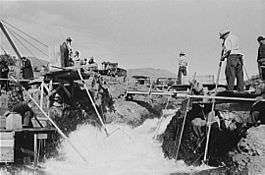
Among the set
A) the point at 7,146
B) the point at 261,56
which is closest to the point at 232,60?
the point at 261,56

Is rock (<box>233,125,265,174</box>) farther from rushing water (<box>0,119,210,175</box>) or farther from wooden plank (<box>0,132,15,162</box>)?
wooden plank (<box>0,132,15,162</box>)

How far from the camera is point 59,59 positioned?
16.4 metres

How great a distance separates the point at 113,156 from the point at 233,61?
903cm

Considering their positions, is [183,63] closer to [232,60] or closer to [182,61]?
[182,61]

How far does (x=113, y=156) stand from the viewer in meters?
18.3

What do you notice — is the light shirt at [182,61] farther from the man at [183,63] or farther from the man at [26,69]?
the man at [26,69]

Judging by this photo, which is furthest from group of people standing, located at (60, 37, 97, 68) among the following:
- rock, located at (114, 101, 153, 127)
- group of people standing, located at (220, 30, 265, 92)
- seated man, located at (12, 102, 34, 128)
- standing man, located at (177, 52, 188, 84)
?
rock, located at (114, 101, 153, 127)

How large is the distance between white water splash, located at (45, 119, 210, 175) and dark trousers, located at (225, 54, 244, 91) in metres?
3.70

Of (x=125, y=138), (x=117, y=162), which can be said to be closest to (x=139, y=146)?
(x=125, y=138)

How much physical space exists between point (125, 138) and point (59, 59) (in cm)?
744

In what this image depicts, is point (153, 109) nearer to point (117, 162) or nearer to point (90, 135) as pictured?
point (90, 135)

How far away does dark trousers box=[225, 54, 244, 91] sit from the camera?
36.9 feet

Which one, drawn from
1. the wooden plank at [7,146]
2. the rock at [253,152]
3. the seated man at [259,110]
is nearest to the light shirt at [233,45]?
the seated man at [259,110]

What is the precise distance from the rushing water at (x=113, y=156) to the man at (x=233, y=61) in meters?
3.75
